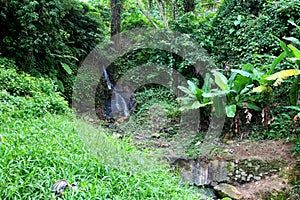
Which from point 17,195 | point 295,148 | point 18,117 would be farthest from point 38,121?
point 295,148

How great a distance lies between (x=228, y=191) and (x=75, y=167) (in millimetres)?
2167

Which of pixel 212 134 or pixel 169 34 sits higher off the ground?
pixel 169 34

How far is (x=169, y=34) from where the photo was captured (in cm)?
736

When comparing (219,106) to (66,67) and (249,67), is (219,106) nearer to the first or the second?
(249,67)

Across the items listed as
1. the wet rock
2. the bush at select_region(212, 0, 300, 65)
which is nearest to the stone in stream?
the wet rock

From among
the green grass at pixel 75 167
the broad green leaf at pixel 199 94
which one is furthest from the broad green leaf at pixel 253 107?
the green grass at pixel 75 167

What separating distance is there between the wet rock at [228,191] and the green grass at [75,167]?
1.04 meters

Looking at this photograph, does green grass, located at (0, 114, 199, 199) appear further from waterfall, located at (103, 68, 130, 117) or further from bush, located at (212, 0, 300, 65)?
bush, located at (212, 0, 300, 65)

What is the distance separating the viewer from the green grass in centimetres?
207

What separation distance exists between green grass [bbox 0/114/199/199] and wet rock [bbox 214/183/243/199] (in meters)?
1.04

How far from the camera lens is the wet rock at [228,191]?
3.46 meters

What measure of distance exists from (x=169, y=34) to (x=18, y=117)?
4.84 m

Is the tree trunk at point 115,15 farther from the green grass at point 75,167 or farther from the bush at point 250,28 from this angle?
the green grass at point 75,167

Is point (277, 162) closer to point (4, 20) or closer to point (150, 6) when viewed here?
point (4, 20)
